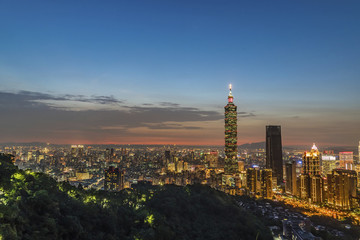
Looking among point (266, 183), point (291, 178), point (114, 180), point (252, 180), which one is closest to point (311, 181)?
point (266, 183)

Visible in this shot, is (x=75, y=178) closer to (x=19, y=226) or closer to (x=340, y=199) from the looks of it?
(x=340, y=199)

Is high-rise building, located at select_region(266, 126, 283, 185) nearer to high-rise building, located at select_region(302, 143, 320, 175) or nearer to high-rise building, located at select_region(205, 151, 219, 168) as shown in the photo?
high-rise building, located at select_region(205, 151, 219, 168)

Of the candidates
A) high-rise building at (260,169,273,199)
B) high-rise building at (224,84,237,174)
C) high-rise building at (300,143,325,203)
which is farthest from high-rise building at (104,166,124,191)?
high-rise building at (224,84,237,174)

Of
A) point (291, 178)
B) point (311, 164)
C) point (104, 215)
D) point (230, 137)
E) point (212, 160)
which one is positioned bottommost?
point (291, 178)

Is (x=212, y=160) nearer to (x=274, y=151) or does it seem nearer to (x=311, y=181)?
(x=274, y=151)

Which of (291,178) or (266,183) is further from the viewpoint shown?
(291,178)

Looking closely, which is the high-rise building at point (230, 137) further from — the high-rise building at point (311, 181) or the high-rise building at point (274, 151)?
the high-rise building at point (311, 181)

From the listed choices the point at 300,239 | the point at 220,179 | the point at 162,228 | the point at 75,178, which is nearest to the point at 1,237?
the point at 162,228
